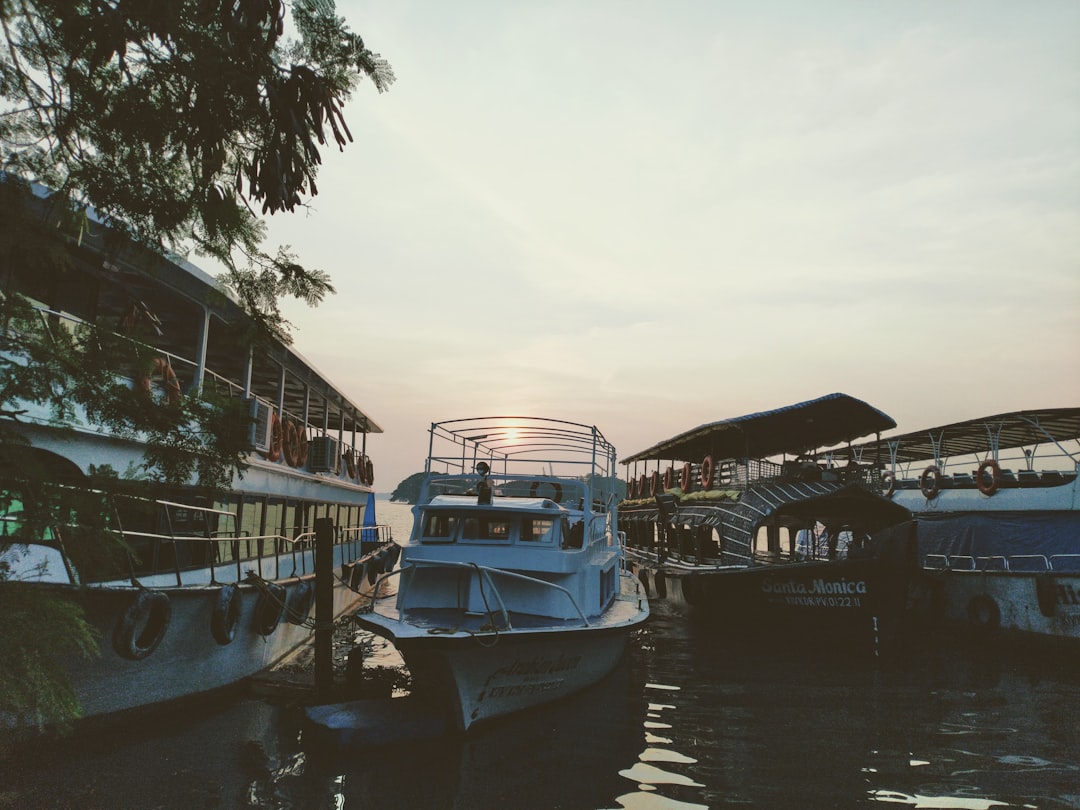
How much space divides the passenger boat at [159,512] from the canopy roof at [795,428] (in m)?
12.3

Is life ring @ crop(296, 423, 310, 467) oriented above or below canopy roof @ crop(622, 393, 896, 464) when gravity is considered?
below

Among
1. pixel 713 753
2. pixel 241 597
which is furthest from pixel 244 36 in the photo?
pixel 713 753

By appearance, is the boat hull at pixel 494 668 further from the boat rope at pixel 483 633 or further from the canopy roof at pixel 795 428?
the canopy roof at pixel 795 428

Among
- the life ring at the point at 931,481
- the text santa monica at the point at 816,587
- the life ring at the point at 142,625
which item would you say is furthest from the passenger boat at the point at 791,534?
the life ring at the point at 142,625

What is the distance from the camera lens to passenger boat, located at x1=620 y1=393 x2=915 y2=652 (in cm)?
1597

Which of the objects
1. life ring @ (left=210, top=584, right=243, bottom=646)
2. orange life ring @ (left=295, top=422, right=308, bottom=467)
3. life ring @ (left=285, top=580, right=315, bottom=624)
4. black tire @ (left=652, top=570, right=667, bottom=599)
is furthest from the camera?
black tire @ (left=652, top=570, right=667, bottom=599)

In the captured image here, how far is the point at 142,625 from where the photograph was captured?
29.9ft

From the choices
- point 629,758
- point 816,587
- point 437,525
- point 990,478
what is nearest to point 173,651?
point 437,525

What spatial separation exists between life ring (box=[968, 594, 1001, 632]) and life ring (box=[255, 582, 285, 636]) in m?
17.7

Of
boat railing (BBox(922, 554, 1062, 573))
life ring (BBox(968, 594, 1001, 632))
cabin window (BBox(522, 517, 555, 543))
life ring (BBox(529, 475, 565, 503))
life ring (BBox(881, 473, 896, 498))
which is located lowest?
life ring (BBox(968, 594, 1001, 632))

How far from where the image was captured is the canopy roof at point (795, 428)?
20500mm

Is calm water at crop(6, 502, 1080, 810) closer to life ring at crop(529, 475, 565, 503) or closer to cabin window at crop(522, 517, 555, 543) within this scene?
cabin window at crop(522, 517, 555, 543)

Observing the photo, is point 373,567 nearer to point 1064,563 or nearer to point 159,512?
point 159,512

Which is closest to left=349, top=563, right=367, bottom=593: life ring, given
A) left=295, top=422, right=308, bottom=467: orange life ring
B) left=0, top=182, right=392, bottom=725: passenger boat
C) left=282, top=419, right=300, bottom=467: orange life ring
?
left=0, top=182, right=392, bottom=725: passenger boat
